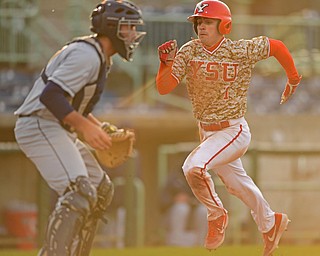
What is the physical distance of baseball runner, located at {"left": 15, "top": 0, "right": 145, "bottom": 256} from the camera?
7.18 metres

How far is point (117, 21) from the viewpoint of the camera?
7578 millimetres

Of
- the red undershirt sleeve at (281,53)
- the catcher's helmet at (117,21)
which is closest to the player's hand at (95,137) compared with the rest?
the catcher's helmet at (117,21)

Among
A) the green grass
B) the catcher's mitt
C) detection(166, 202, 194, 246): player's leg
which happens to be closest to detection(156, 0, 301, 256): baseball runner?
the catcher's mitt

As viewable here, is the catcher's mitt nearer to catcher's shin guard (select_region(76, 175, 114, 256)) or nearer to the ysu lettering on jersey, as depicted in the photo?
catcher's shin guard (select_region(76, 175, 114, 256))

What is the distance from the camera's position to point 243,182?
24.0 ft

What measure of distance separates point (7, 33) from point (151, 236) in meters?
3.71

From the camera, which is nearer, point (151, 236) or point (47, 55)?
point (151, 236)

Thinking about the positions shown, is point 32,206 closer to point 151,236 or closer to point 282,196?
point 151,236

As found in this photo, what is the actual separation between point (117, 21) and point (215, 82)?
0.85m

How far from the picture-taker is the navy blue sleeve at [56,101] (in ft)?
23.2

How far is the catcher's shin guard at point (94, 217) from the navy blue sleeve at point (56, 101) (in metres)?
0.77

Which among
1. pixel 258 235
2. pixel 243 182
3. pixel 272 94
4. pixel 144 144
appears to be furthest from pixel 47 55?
pixel 243 182

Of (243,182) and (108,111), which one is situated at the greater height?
(243,182)

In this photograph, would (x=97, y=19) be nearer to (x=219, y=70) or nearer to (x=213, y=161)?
(x=219, y=70)
